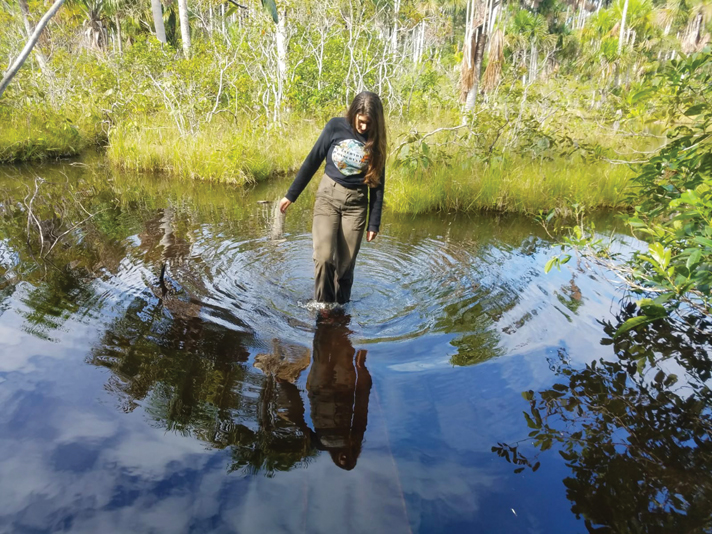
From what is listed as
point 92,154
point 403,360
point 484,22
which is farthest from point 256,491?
point 92,154

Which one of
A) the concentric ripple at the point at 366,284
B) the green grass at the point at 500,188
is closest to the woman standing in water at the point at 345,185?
the concentric ripple at the point at 366,284

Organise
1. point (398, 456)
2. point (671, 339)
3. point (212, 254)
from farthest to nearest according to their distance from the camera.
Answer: point (212, 254) < point (671, 339) < point (398, 456)

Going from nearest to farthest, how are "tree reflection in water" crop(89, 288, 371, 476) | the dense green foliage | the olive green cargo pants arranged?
1. "tree reflection in water" crop(89, 288, 371, 476)
2. the olive green cargo pants
3. the dense green foliage

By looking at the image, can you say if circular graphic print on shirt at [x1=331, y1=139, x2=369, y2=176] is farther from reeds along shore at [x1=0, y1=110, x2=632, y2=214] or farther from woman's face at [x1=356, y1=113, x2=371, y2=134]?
reeds along shore at [x1=0, y1=110, x2=632, y2=214]

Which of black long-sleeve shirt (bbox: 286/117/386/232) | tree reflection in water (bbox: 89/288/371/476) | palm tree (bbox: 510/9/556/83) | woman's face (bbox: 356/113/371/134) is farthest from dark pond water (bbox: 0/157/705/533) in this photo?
palm tree (bbox: 510/9/556/83)

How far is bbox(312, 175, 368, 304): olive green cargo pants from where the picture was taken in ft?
11.4

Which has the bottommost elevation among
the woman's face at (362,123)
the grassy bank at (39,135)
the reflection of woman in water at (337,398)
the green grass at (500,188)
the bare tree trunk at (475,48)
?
the reflection of woman in water at (337,398)

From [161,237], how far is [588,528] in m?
5.22

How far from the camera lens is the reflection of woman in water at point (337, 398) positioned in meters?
2.26

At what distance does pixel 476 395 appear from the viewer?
2.71 meters

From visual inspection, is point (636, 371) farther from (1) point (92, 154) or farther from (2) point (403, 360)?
(1) point (92, 154)

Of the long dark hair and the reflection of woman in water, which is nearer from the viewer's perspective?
the reflection of woman in water

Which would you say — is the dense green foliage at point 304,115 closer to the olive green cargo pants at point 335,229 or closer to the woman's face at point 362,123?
the woman's face at point 362,123

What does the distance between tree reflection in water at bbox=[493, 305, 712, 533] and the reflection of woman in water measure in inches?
30.4
